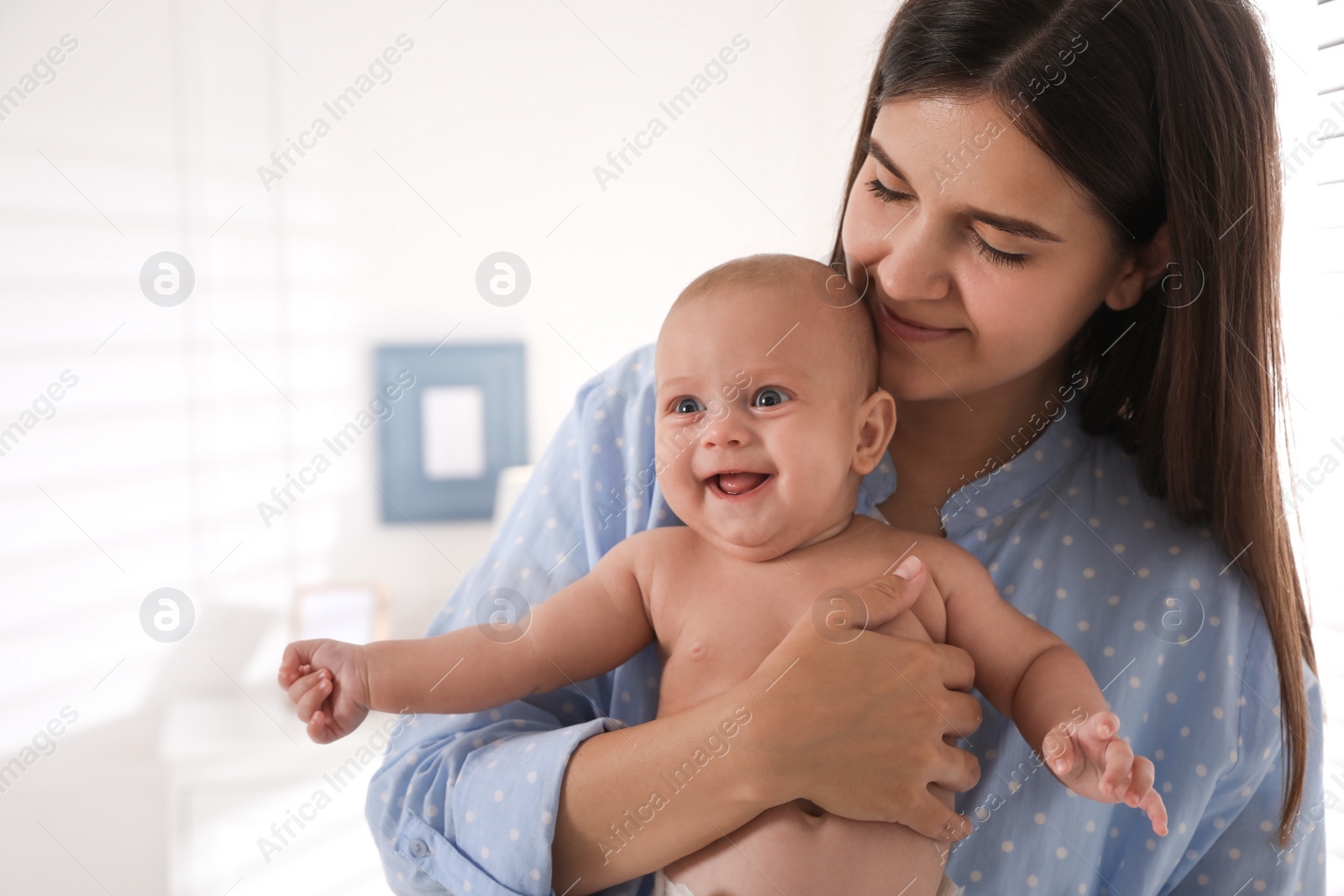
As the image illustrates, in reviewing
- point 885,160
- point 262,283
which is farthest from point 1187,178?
point 262,283

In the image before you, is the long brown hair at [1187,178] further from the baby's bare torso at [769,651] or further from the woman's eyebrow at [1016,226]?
the baby's bare torso at [769,651]

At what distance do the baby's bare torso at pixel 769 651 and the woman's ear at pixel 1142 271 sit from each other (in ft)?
1.26

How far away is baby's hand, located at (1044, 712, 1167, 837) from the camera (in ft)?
2.34

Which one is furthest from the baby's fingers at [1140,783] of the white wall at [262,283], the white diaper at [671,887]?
the white wall at [262,283]

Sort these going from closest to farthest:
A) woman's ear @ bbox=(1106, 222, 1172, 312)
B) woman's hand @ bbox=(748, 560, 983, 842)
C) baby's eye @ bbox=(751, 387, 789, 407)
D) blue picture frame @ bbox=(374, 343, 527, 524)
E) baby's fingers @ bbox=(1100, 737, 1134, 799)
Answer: baby's fingers @ bbox=(1100, 737, 1134, 799) → woman's hand @ bbox=(748, 560, 983, 842) → baby's eye @ bbox=(751, 387, 789, 407) → woman's ear @ bbox=(1106, 222, 1172, 312) → blue picture frame @ bbox=(374, 343, 527, 524)

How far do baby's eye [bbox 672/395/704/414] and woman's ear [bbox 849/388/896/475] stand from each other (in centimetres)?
18

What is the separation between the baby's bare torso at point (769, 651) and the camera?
2.69 feet

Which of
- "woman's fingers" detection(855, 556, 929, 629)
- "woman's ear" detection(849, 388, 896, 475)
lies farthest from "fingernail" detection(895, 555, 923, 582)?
"woman's ear" detection(849, 388, 896, 475)

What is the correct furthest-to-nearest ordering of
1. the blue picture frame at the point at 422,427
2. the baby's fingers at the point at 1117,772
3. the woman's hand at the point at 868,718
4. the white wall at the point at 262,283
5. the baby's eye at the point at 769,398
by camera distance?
the blue picture frame at the point at 422,427 < the white wall at the point at 262,283 < the baby's eye at the point at 769,398 < the woman's hand at the point at 868,718 < the baby's fingers at the point at 1117,772

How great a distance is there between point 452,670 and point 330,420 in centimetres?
188

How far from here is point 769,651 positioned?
915 millimetres

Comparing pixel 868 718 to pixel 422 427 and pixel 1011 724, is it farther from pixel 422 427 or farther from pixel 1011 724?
pixel 422 427

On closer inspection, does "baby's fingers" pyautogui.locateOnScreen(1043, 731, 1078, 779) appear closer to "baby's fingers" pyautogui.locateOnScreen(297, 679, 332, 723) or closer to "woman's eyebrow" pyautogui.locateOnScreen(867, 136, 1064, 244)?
"woman's eyebrow" pyautogui.locateOnScreen(867, 136, 1064, 244)

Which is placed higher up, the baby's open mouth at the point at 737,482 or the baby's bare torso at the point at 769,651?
the baby's open mouth at the point at 737,482
